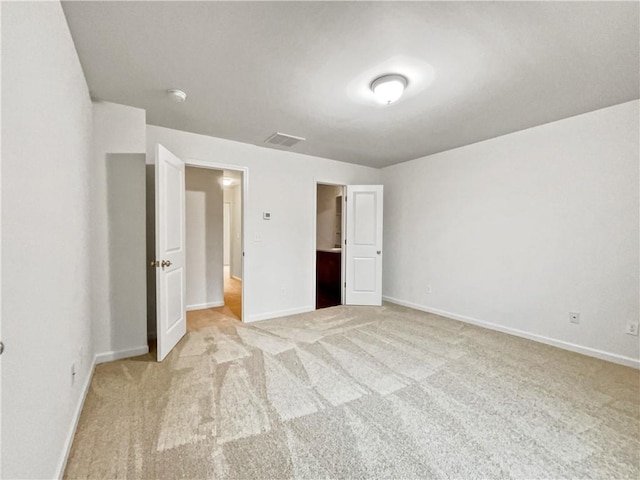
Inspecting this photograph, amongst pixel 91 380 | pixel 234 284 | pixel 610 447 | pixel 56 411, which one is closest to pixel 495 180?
pixel 610 447

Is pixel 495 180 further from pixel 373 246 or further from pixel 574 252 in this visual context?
pixel 373 246

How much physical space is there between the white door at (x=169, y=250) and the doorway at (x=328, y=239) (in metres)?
2.97

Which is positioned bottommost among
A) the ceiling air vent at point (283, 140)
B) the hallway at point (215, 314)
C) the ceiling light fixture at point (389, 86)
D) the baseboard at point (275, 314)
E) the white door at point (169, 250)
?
the hallway at point (215, 314)

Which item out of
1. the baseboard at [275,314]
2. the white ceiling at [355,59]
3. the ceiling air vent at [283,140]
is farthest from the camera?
the baseboard at [275,314]

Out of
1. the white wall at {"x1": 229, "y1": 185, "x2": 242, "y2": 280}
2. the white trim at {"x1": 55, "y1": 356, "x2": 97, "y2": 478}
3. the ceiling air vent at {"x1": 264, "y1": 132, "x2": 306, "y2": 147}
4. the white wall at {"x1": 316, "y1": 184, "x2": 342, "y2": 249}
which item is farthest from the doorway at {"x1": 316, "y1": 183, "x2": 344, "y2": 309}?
the white trim at {"x1": 55, "y1": 356, "x2": 97, "y2": 478}

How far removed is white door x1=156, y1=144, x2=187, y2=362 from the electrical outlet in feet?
14.0

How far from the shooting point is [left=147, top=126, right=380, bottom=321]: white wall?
3471 millimetres

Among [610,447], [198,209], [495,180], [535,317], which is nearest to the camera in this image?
[610,447]

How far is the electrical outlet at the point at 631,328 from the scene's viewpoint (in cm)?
242

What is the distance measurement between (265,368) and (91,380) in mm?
1361

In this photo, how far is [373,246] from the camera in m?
4.52

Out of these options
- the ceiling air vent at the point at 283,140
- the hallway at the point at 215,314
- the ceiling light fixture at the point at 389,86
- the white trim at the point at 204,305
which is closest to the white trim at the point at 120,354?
the hallway at the point at 215,314

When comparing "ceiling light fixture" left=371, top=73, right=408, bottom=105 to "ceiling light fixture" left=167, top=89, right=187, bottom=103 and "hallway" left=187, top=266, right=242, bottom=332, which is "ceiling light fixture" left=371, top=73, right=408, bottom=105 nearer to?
"ceiling light fixture" left=167, top=89, right=187, bottom=103

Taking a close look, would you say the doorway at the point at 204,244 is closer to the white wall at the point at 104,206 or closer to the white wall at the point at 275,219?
the white wall at the point at 275,219
